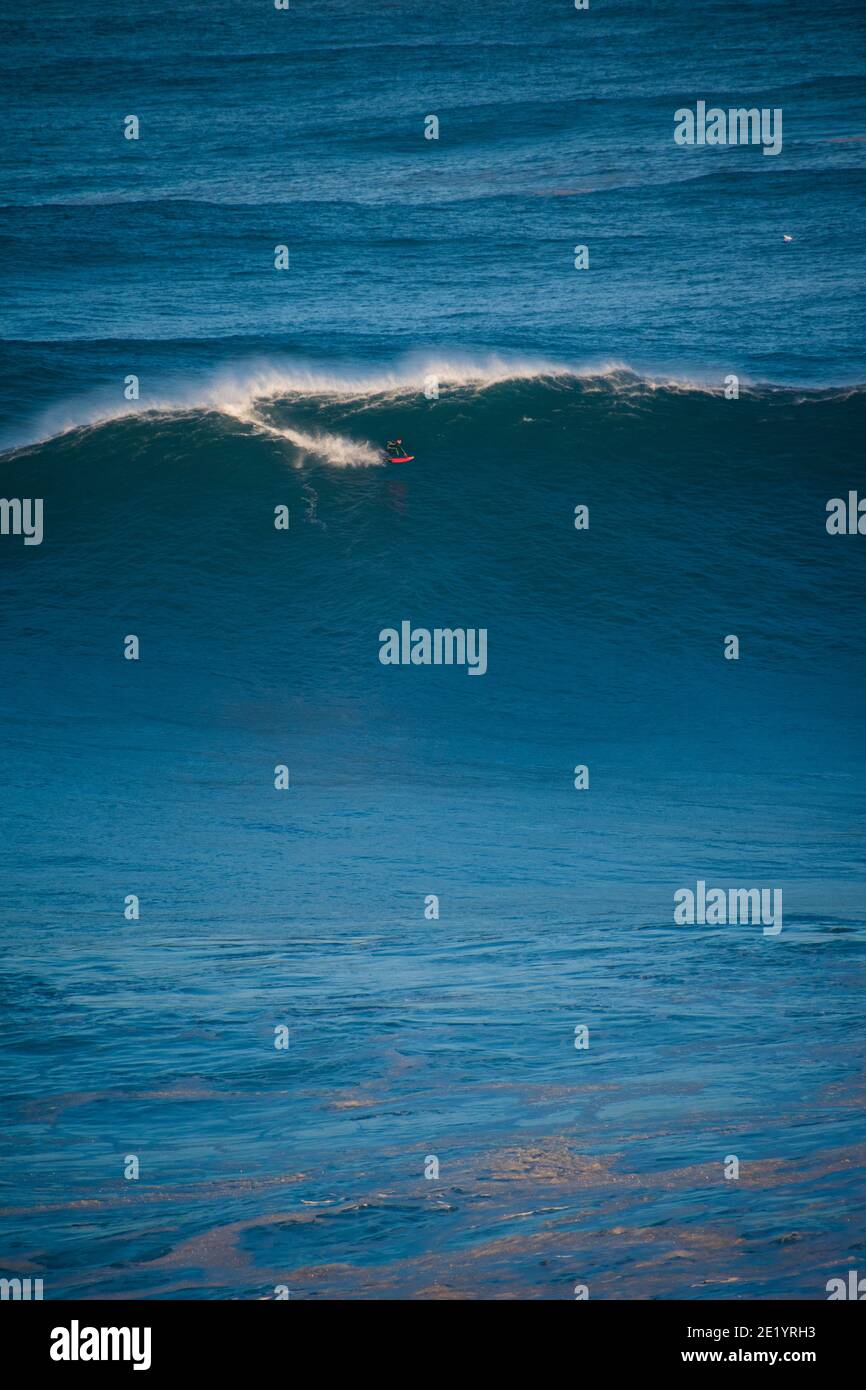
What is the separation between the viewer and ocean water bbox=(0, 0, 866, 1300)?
4.35m

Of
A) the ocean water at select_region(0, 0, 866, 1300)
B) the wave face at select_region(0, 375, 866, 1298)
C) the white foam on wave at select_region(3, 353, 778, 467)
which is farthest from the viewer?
the white foam on wave at select_region(3, 353, 778, 467)

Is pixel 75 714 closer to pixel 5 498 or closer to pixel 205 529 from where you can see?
pixel 205 529

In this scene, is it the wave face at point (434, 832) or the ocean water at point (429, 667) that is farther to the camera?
the ocean water at point (429, 667)

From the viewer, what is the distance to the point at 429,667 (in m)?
12.8

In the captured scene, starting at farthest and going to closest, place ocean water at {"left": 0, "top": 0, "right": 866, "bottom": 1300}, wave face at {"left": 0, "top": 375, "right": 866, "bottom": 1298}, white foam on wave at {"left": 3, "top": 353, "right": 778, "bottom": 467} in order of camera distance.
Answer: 1. white foam on wave at {"left": 3, "top": 353, "right": 778, "bottom": 467}
2. ocean water at {"left": 0, "top": 0, "right": 866, "bottom": 1300}
3. wave face at {"left": 0, "top": 375, "right": 866, "bottom": 1298}

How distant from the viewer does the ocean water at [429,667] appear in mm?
4348

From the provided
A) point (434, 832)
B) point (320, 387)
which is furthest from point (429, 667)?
point (320, 387)

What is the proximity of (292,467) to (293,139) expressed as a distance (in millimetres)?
11265

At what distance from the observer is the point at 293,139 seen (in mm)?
24469

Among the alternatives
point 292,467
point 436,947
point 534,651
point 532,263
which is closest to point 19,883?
point 436,947

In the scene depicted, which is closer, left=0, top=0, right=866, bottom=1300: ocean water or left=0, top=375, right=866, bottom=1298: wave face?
left=0, top=375, right=866, bottom=1298: wave face

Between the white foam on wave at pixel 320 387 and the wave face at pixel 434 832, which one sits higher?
the white foam on wave at pixel 320 387

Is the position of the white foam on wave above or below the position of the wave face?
above

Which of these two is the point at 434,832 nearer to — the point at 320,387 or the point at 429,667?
the point at 429,667
